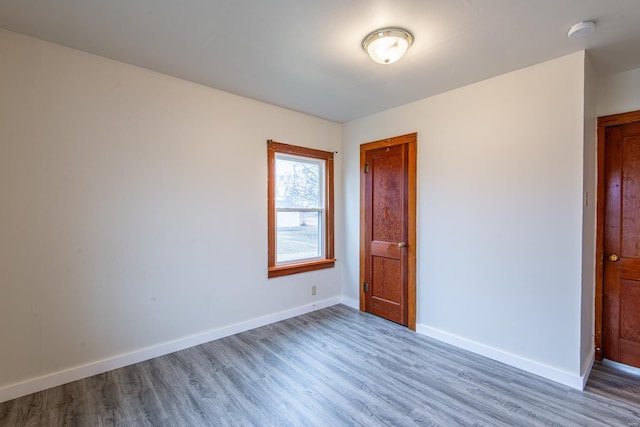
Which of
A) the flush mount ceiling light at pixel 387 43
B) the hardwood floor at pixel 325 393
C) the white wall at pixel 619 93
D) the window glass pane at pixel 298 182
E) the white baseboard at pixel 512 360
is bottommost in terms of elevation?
the hardwood floor at pixel 325 393

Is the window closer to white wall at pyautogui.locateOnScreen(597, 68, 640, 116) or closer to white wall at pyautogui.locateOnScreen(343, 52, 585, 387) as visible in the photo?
white wall at pyautogui.locateOnScreen(343, 52, 585, 387)

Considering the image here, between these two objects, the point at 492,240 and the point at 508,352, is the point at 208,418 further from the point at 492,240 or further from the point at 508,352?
the point at 492,240

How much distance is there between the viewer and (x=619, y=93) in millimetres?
2578

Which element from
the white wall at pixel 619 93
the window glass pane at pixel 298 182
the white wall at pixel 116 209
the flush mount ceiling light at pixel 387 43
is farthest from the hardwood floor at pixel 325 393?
the flush mount ceiling light at pixel 387 43

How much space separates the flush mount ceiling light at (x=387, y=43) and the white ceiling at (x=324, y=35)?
0.05m

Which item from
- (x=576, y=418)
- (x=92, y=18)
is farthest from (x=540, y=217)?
(x=92, y=18)

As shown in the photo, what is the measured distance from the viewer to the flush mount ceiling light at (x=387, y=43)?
201 centimetres

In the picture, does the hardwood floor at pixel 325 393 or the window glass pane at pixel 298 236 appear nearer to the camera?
the hardwood floor at pixel 325 393

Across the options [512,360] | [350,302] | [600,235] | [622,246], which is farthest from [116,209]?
[622,246]

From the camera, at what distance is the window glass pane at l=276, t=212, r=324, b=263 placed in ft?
12.3

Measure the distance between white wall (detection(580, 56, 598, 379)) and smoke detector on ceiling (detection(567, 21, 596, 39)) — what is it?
40 cm

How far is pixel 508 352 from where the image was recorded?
2.63m

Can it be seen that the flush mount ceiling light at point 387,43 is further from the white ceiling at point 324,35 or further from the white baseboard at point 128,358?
the white baseboard at point 128,358

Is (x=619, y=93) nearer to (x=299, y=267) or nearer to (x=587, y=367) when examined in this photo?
(x=587, y=367)
